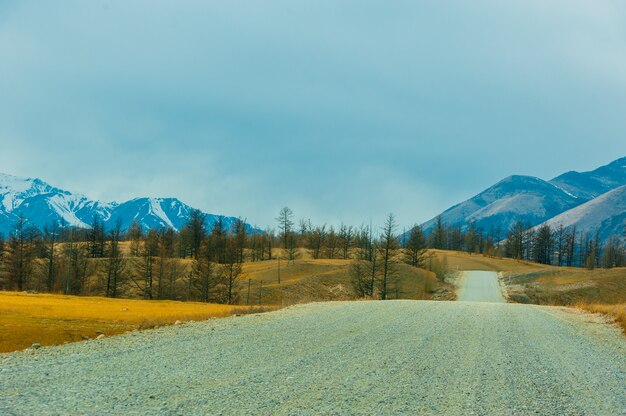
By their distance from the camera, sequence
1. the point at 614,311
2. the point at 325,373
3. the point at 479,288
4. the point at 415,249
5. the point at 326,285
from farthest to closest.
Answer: the point at 415,249, the point at 326,285, the point at 479,288, the point at 614,311, the point at 325,373

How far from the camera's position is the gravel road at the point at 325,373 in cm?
761

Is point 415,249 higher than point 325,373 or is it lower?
higher

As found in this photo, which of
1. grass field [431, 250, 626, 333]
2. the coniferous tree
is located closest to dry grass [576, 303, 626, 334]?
grass field [431, 250, 626, 333]

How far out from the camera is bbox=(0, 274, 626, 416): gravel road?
7.61 m

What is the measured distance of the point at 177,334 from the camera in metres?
16.5

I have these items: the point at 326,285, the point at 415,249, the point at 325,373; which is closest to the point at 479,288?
the point at 326,285

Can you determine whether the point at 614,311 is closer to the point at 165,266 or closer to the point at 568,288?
the point at 568,288

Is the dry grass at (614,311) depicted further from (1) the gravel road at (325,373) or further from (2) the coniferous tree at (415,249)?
(2) the coniferous tree at (415,249)

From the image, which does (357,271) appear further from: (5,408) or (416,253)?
(5,408)

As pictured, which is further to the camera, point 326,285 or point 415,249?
point 415,249

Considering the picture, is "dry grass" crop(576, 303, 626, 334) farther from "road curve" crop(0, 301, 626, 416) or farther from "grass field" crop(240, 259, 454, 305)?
"grass field" crop(240, 259, 454, 305)

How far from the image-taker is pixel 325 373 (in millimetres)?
9898

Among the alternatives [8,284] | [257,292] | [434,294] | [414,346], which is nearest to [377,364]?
[414,346]

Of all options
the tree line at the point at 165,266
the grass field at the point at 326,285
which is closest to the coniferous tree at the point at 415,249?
the tree line at the point at 165,266
